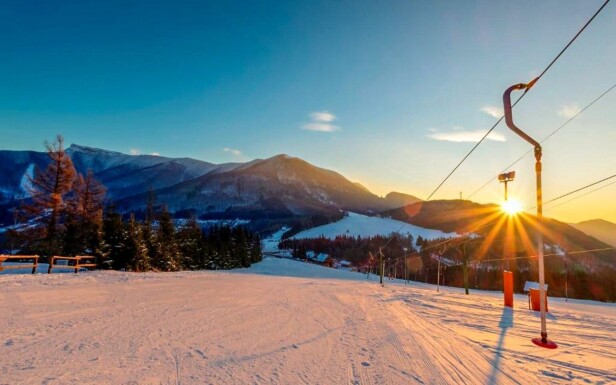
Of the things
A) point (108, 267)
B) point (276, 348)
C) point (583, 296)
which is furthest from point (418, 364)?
point (583, 296)

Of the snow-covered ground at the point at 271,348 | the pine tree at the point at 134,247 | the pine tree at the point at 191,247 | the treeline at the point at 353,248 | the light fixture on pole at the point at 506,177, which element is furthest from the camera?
the treeline at the point at 353,248

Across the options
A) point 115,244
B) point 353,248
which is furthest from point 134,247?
point 353,248

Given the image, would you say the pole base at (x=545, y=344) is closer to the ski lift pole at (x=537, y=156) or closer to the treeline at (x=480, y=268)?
the ski lift pole at (x=537, y=156)

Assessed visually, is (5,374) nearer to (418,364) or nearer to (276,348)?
(276,348)

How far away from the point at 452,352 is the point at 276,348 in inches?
137

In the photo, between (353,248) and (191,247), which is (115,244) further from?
(353,248)

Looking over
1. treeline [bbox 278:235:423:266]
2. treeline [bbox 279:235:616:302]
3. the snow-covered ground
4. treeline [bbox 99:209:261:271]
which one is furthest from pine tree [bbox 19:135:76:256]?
treeline [bbox 278:235:423:266]

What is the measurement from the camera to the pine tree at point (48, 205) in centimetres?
3158

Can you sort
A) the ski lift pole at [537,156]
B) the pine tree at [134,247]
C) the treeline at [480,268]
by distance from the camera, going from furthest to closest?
the treeline at [480,268] → the pine tree at [134,247] → the ski lift pole at [537,156]

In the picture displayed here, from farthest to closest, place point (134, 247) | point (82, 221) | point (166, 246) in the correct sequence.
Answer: point (166, 246) < point (82, 221) < point (134, 247)

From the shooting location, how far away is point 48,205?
31.6 metres

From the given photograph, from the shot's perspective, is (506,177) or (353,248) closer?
(506,177)

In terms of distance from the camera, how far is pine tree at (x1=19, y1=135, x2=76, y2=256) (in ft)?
104

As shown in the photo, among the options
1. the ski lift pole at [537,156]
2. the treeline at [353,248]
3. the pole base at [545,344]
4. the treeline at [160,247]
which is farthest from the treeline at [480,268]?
the treeline at [160,247]
